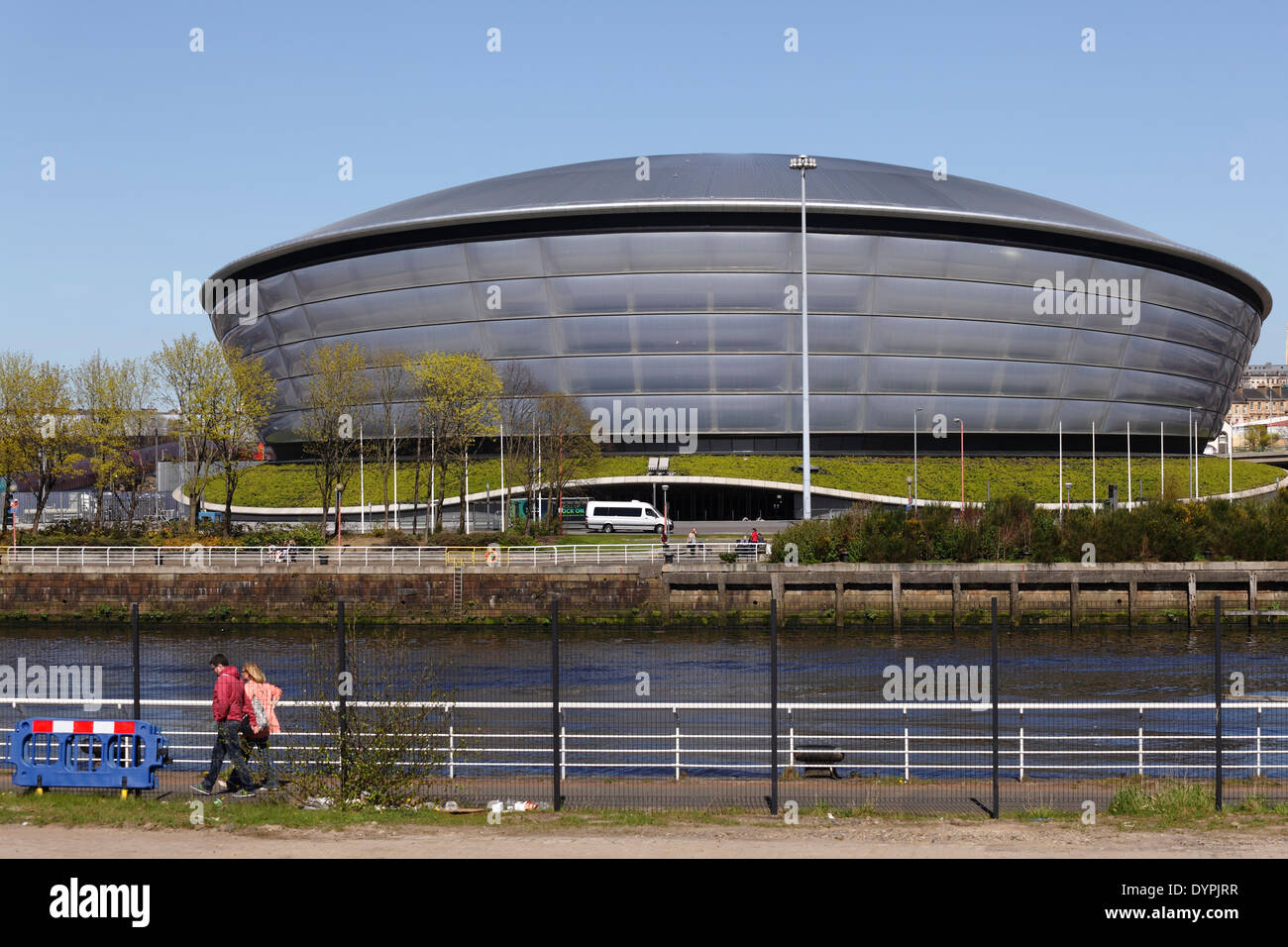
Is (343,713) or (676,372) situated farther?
(676,372)

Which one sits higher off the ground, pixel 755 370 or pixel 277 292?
pixel 277 292

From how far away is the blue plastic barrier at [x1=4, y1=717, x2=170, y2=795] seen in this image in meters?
16.1

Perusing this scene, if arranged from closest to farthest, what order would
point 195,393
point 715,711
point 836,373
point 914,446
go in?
point 715,711 → point 195,393 → point 914,446 → point 836,373

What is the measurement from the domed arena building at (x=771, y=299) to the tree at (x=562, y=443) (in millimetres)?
9654

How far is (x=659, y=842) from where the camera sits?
13.8 metres

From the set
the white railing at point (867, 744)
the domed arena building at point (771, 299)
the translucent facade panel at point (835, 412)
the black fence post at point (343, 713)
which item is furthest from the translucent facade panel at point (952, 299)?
the black fence post at point (343, 713)

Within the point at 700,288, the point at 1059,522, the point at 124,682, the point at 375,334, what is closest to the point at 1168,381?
the point at 700,288

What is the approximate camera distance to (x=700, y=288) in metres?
87.4

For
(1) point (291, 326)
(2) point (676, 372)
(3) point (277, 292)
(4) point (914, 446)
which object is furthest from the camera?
(3) point (277, 292)

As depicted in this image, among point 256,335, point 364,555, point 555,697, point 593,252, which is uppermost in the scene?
point 593,252

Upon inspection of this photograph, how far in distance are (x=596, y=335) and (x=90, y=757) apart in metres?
72.8

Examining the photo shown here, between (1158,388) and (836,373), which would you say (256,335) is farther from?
(1158,388)

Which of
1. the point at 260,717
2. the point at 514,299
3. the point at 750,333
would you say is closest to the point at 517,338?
the point at 514,299
